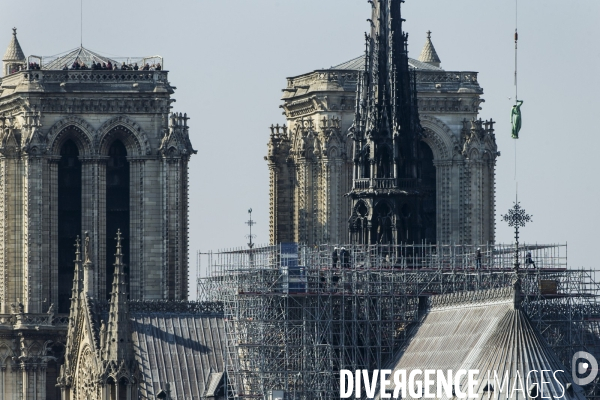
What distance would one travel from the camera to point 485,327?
198375mm

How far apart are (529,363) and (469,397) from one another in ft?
10.1

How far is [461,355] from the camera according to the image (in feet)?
652

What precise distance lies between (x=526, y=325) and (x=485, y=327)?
13.2 feet

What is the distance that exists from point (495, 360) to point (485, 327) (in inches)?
199

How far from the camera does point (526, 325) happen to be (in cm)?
19475

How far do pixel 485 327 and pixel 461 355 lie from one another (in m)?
1.72

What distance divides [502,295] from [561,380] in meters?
Answer: 8.95

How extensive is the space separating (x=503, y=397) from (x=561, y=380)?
306cm

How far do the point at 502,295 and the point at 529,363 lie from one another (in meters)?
7.73

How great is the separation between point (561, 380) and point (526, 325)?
434 centimetres

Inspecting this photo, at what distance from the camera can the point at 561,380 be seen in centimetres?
19138

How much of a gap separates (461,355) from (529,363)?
279 inches

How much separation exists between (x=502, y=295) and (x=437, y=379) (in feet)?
16.1

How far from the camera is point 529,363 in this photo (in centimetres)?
19212
